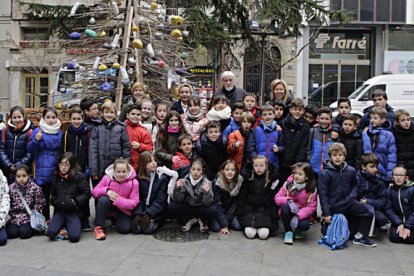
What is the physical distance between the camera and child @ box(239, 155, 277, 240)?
6.03 m

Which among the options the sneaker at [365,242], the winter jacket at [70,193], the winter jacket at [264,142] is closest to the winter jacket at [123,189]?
the winter jacket at [70,193]

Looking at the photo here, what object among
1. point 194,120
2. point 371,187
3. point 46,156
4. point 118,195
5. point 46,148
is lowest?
point 118,195

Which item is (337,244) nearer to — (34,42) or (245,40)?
(245,40)

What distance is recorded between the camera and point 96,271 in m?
4.77

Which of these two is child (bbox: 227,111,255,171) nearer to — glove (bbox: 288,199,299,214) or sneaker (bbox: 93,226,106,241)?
glove (bbox: 288,199,299,214)

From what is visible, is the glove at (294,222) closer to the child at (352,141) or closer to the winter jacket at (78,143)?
the child at (352,141)

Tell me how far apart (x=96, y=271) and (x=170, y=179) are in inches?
72.0

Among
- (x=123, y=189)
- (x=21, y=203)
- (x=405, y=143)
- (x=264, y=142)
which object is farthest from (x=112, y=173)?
(x=405, y=143)

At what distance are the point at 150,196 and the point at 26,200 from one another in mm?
1551

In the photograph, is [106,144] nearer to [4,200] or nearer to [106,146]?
[106,146]

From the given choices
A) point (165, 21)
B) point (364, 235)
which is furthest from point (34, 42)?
point (364, 235)

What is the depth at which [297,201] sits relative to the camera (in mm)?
6031

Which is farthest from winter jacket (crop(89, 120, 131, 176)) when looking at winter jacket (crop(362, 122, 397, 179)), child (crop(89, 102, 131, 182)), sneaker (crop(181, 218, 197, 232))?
winter jacket (crop(362, 122, 397, 179))

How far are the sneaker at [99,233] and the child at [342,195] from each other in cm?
270
